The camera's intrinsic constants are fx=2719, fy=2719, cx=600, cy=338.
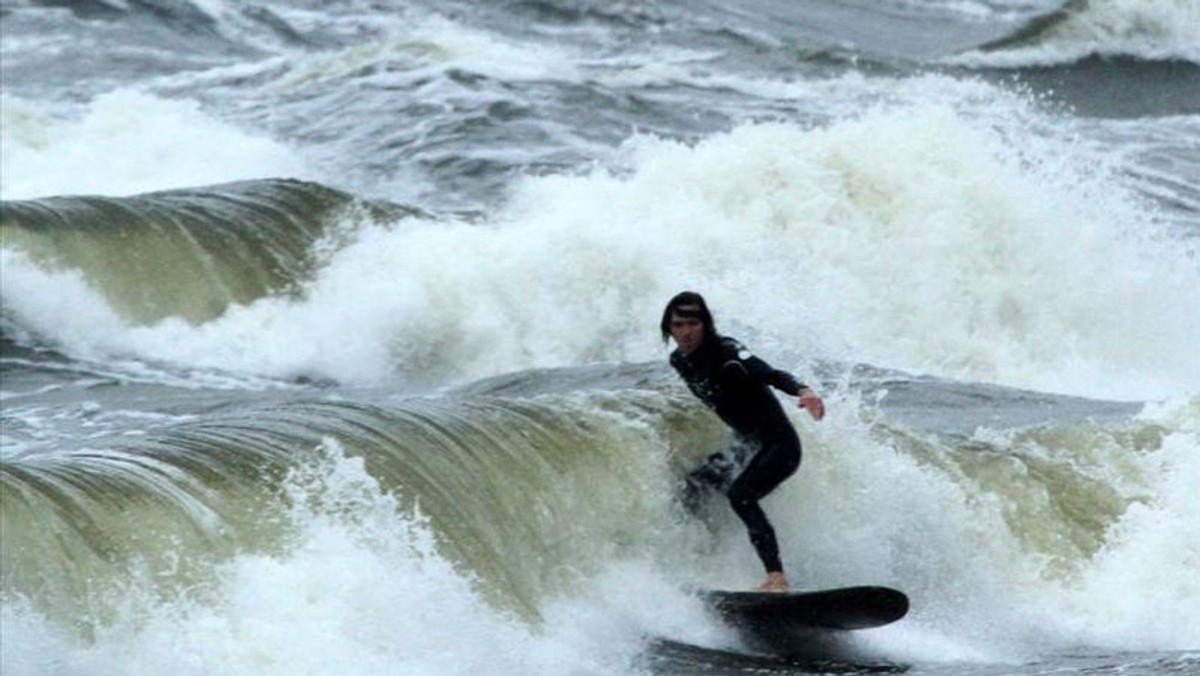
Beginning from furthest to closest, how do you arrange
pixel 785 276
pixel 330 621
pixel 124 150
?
pixel 124 150 → pixel 785 276 → pixel 330 621

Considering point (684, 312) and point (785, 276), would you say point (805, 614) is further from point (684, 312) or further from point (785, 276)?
point (785, 276)

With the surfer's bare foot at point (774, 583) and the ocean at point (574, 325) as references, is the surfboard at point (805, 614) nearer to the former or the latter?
the ocean at point (574, 325)

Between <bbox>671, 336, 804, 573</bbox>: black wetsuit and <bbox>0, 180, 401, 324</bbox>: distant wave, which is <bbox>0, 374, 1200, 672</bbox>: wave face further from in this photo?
<bbox>0, 180, 401, 324</bbox>: distant wave

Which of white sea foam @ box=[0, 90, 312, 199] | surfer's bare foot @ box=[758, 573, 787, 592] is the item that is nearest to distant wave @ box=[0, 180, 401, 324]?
white sea foam @ box=[0, 90, 312, 199]

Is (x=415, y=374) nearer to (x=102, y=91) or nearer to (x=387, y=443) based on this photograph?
(x=387, y=443)

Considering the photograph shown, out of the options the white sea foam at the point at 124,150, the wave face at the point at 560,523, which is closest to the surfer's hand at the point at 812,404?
the wave face at the point at 560,523

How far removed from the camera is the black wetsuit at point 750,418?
11781mm

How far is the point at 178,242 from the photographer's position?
18016mm

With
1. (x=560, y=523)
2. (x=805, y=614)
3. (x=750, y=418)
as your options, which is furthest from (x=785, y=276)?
(x=805, y=614)

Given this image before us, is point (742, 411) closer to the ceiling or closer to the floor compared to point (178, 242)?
closer to the floor

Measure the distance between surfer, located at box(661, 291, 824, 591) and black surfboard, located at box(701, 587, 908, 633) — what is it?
Result: 0.20 metres

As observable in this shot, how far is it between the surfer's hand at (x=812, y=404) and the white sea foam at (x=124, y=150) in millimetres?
10604

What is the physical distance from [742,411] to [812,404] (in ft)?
2.50

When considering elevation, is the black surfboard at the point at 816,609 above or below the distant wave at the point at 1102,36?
below
